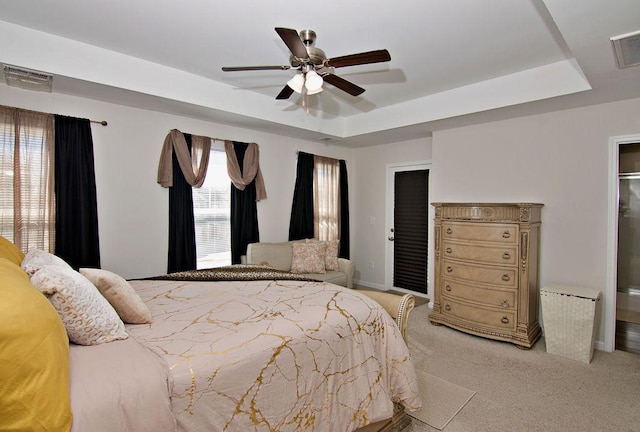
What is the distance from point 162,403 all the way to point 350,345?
98cm

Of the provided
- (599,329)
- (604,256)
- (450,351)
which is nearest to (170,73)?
(450,351)

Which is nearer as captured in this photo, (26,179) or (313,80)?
(313,80)

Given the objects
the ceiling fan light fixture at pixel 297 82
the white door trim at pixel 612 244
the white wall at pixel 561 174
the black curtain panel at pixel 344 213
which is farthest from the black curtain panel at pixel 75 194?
the white door trim at pixel 612 244

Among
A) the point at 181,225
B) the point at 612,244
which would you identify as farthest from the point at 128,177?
the point at 612,244

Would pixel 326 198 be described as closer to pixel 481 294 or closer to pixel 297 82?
pixel 481 294

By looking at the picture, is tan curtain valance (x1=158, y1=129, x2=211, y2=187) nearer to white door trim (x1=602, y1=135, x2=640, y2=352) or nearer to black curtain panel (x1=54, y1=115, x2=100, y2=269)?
black curtain panel (x1=54, y1=115, x2=100, y2=269)

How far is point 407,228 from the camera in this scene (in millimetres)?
5211

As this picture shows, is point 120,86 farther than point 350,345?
Yes

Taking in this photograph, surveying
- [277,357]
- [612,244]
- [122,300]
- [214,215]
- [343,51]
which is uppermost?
[343,51]

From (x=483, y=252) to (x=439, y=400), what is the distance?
1.69 meters

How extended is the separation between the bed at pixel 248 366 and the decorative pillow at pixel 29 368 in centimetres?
7

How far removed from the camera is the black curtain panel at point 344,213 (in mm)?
5605

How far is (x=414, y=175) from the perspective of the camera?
16.7 feet

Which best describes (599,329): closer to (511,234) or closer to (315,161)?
(511,234)
